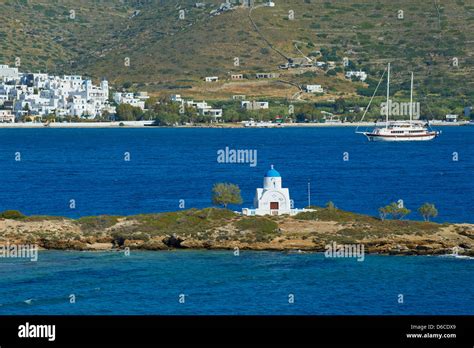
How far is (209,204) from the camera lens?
6475 cm

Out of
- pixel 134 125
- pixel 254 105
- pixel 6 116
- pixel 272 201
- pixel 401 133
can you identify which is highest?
pixel 254 105

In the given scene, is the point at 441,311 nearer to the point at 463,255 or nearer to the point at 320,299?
the point at 320,299

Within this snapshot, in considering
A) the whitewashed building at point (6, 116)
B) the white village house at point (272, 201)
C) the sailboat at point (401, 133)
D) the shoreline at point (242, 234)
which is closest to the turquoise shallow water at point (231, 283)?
the shoreline at point (242, 234)

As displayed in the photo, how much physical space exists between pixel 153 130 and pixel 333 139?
1758 inches

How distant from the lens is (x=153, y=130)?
19212 cm

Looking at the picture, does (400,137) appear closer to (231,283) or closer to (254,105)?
(254,105)

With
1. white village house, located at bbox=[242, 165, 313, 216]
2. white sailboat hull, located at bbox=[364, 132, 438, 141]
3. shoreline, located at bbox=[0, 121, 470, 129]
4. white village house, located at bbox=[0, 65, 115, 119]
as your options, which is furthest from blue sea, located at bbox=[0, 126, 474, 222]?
white village house, located at bbox=[0, 65, 115, 119]

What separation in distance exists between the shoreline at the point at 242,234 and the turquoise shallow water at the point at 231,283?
1.01m

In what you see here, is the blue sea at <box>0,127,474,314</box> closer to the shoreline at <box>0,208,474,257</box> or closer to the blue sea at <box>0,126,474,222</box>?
the blue sea at <box>0,126,474,222</box>

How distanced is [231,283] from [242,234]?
27.5ft

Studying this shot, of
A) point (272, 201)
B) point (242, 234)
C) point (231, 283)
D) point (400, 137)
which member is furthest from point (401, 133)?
point (231, 283)

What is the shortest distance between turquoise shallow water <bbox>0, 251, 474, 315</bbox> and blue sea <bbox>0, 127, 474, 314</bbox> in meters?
0.05

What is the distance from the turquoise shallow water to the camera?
3231cm
